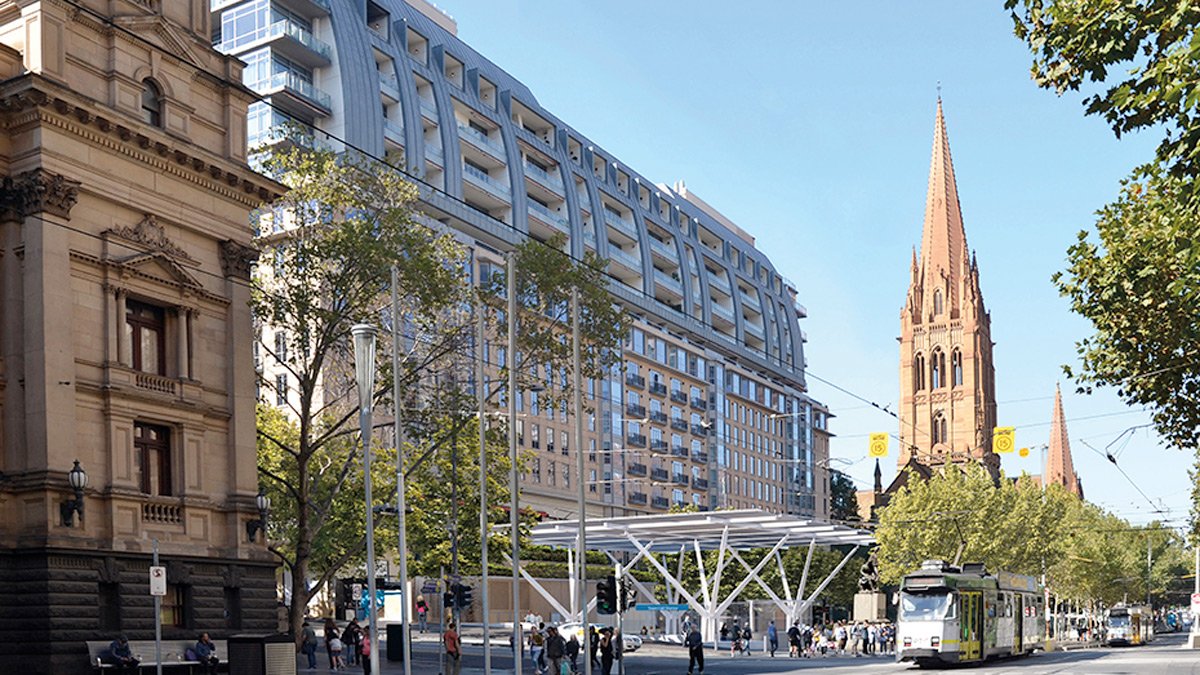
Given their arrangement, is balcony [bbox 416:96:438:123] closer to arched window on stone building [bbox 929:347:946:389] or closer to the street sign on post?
the street sign on post

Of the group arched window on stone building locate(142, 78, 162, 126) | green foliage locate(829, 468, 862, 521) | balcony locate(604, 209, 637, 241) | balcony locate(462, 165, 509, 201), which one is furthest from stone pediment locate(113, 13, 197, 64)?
green foliage locate(829, 468, 862, 521)

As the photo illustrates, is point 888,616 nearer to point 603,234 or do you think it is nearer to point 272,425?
point 603,234

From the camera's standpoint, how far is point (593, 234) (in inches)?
3996

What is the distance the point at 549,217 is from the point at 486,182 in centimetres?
843

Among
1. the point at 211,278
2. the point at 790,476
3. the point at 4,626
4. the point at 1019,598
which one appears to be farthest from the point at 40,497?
the point at 790,476

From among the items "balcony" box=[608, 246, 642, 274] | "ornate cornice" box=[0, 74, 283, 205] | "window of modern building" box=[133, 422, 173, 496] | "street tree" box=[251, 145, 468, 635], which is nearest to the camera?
"ornate cornice" box=[0, 74, 283, 205]

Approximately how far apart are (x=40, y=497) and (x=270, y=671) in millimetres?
8173

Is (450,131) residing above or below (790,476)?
above

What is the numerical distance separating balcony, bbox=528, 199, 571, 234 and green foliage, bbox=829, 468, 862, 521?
6704cm

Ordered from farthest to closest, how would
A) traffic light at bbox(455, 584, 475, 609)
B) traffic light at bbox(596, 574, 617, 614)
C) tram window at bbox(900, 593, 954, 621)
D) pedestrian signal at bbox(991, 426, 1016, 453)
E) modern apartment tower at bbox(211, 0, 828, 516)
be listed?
modern apartment tower at bbox(211, 0, 828, 516), pedestrian signal at bbox(991, 426, 1016, 453), tram window at bbox(900, 593, 954, 621), traffic light at bbox(455, 584, 475, 609), traffic light at bbox(596, 574, 617, 614)

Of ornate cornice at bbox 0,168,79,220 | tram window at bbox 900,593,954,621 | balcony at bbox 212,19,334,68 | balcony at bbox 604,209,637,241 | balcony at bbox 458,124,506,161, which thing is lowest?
tram window at bbox 900,593,954,621

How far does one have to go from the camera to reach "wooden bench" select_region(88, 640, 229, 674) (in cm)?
3135

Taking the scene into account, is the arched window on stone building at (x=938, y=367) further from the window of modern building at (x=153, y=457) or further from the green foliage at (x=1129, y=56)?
the green foliage at (x=1129, y=56)

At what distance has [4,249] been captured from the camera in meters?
32.0
